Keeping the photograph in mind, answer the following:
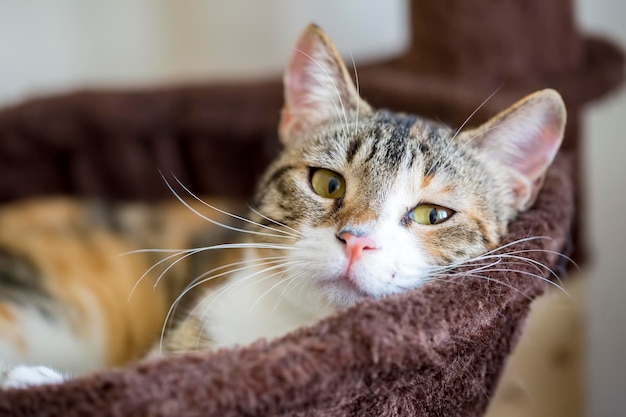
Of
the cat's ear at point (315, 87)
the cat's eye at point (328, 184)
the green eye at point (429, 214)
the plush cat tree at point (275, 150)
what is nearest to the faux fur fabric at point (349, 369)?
the plush cat tree at point (275, 150)

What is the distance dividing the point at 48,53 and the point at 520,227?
1.73 metres

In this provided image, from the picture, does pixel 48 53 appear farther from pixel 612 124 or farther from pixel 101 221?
pixel 612 124

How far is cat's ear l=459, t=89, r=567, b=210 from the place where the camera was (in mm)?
937

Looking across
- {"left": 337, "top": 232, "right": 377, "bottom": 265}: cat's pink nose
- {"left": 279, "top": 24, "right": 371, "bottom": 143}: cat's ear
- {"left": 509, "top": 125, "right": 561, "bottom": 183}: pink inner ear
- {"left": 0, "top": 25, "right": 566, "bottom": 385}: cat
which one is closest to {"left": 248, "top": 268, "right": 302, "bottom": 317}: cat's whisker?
{"left": 0, "top": 25, "right": 566, "bottom": 385}: cat

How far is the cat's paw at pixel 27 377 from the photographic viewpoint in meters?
0.75

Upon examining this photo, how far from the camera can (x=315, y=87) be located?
1.10 meters

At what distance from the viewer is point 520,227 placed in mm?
926

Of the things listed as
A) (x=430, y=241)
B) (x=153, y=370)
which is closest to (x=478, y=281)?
(x=430, y=241)

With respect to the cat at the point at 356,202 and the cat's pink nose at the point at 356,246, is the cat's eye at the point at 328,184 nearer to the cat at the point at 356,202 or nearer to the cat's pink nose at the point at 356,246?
the cat at the point at 356,202

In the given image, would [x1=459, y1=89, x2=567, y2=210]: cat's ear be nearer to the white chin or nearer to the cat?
the cat

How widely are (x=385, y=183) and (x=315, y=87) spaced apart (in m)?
0.29

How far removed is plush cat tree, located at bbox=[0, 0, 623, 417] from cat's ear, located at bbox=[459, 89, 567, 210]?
40 millimetres

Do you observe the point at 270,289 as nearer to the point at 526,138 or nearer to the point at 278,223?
the point at 278,223

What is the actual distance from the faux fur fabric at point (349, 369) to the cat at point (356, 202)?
0.08m
